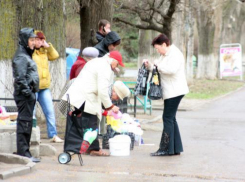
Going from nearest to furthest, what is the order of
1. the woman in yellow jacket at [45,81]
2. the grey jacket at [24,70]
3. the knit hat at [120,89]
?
the grey jacket at [24,70] → the knit hat at [120,89] → the woman in yellow jacket at [45,81]

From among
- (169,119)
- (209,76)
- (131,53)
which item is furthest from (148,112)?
(131,53)

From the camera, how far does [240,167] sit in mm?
8883

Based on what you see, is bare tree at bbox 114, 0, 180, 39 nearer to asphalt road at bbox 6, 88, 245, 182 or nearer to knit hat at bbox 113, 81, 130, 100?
asphalt road at bbox 6, 88, 245, 182

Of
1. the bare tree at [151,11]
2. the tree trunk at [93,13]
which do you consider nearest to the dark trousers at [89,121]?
the tree trunk at [93,13]

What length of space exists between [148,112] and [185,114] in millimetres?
1202

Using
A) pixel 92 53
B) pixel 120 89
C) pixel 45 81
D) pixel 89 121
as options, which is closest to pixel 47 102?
pixel 45 81

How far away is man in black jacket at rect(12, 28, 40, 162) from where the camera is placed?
28.1 ft

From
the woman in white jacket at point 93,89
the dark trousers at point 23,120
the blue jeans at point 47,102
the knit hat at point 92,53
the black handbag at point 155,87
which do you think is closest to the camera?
the dark trousers at point 23,120

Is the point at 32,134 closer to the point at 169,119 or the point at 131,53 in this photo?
the point at 169,119

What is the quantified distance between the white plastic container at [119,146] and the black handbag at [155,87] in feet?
2.60

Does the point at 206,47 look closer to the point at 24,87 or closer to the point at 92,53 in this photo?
the point at 92,53

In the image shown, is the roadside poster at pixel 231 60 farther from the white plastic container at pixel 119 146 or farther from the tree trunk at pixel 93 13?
the white plastic container at pixel 119 146

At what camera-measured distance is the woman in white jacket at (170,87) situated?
9.59 meters

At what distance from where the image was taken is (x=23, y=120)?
28.4 feet
